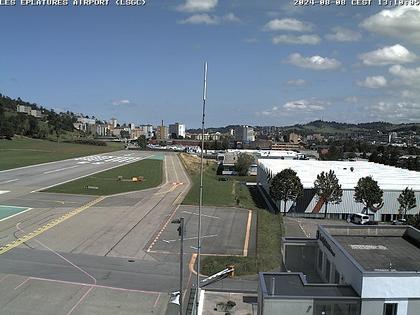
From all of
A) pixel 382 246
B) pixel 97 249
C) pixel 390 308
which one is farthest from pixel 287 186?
pixel 390 308

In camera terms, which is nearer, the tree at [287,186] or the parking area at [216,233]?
the parking area at [216,233]

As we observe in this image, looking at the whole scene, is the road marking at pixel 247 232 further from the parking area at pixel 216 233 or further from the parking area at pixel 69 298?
the parking area at pixel 69 298

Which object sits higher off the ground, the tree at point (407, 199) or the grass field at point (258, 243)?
the tree at point (407, 199)

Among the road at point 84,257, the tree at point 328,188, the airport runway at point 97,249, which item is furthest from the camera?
the tree at point 328,188

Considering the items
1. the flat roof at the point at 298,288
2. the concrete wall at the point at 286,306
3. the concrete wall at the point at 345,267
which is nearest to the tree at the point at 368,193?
the concrete wall at the point at 345,267

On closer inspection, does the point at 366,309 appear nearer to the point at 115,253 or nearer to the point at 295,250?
the point at 295,250

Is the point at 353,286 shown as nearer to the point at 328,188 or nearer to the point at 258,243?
the point at 258,243

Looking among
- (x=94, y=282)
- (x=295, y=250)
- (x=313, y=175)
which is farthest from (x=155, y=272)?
(x=313, y=175)
